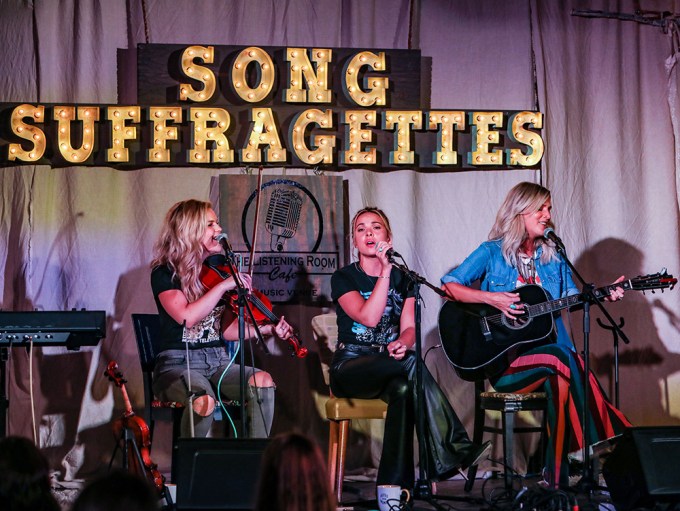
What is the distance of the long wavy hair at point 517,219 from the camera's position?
16.5 feet

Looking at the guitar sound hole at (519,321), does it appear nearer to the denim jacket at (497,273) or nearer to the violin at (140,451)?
the denim jacket at (497,273)

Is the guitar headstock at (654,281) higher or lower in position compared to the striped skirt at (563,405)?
higher

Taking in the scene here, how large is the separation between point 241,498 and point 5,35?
A: 3682mm

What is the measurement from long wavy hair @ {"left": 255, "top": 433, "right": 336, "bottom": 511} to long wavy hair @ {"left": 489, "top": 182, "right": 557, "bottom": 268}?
10.4ft

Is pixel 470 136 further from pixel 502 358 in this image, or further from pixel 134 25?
pixel 134 25

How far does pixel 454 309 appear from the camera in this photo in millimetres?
4922

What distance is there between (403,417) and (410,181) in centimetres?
186

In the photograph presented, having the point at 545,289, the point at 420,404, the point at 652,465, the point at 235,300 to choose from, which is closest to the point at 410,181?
the point at 545,289

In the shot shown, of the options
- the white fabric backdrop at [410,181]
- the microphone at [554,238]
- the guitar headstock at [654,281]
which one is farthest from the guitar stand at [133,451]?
the guitar headstock at [654,281]

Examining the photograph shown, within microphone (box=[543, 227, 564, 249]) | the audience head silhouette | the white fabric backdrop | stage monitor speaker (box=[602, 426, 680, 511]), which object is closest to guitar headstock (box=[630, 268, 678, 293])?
microphone (box=[543, 227, 564, 249])

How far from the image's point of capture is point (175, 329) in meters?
4.61

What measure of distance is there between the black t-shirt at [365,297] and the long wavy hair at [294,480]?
2648 millimetres

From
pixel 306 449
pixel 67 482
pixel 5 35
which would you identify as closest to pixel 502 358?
pixel 67 482

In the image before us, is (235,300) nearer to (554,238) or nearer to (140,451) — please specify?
(140,451)
